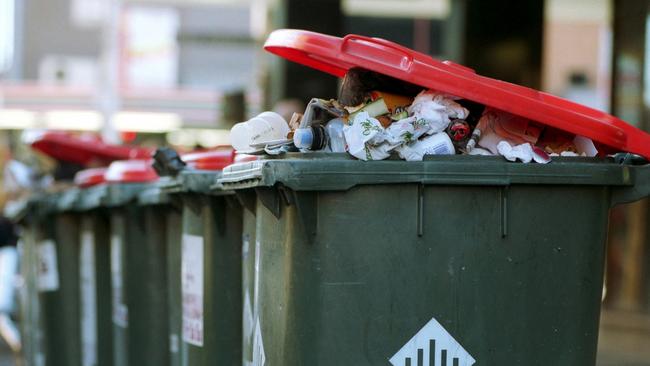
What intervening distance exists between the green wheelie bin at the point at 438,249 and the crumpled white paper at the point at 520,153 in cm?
4

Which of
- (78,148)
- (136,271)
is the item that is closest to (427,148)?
(136,271)

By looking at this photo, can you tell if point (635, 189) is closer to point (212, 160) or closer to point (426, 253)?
point (426, 253)

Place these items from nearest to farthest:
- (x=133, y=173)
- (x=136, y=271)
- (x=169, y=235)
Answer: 1. (x=169, y=235)
2. (x=136, y=271)
3. (x=133, y=173)

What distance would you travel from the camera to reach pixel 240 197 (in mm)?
4496

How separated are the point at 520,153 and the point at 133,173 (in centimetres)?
329

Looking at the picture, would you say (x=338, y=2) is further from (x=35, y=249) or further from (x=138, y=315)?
(x=138, y=315)

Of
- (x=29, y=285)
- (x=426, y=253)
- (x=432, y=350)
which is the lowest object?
(x=29, y=285)

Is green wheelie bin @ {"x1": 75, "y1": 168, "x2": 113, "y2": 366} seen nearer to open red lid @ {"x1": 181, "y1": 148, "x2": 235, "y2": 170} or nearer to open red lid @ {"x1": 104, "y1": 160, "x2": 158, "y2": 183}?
open red lid @ {"x1": 104, "y1": 160, "x2": 158, "y2": 183}

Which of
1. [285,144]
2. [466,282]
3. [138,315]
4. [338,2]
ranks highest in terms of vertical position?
[338,2]

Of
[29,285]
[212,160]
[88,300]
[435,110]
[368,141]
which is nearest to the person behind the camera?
[368,141]

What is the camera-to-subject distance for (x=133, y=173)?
681 centimetres

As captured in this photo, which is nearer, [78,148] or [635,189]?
[635,189]

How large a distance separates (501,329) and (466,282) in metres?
0.19

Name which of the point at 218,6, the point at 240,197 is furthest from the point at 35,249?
the point at 218,6
